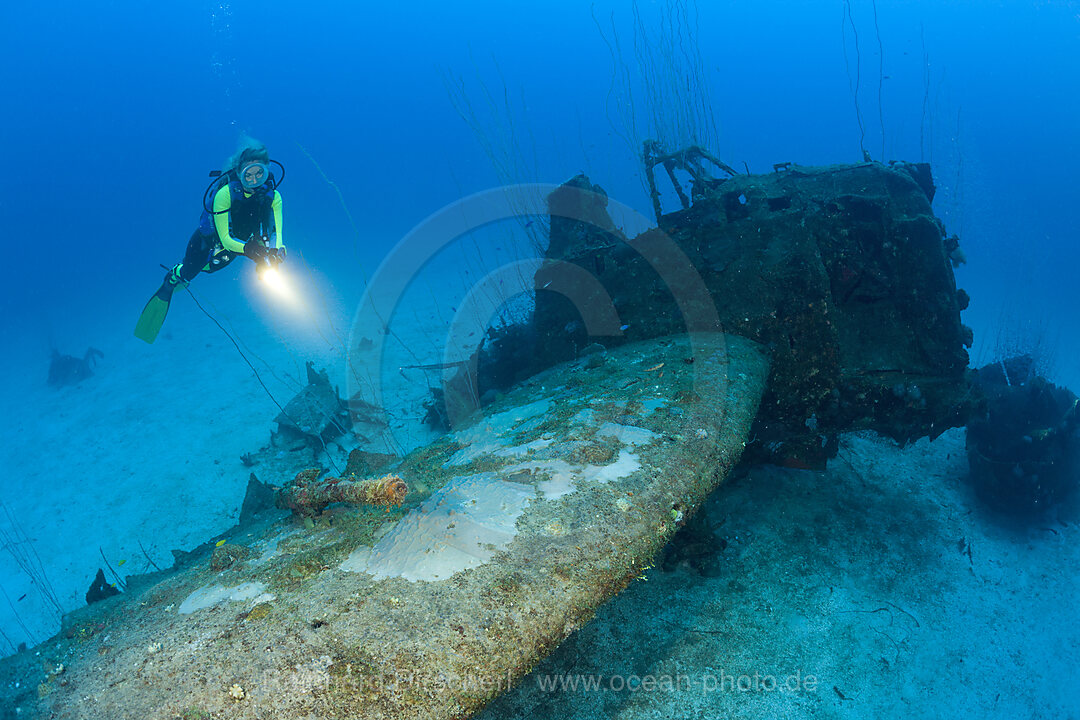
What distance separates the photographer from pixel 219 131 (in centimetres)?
10906

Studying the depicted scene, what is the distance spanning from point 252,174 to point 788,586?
7960 mm

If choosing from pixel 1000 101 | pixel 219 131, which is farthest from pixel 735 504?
pixel 219 131

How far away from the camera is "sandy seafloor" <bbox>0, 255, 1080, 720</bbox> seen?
381cm

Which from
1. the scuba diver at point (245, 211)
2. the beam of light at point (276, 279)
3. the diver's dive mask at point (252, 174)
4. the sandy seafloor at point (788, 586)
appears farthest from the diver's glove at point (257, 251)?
the sandy seafloor at point (788, 586)

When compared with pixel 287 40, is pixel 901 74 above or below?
below

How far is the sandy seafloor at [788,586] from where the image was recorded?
381cm

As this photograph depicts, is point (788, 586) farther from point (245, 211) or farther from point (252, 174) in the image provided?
point (245, 211)

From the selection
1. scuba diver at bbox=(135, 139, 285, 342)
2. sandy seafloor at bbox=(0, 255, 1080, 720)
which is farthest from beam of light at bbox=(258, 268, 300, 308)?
sandy seafloor at bbox=(0, 255, 1080, 720)

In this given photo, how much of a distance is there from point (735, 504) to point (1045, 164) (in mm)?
63506

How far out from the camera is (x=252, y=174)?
5.94 meters

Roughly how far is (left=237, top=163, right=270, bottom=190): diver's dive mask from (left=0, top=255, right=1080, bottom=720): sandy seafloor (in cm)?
487

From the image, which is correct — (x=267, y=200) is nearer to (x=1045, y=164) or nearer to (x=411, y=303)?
(x=411, y=303)

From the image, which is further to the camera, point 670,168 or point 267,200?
point 670,168

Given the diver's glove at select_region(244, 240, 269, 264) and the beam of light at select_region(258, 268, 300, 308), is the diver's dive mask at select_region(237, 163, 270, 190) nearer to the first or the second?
the diver's glove at select_region(244, 240, 269, 264)
